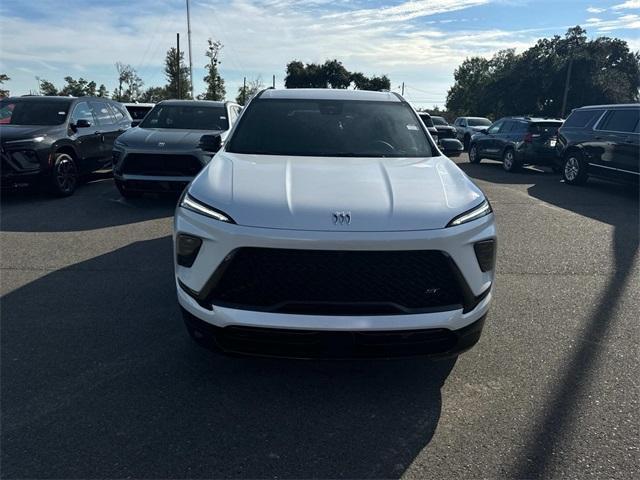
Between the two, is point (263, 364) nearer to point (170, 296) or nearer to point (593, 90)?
point (170, 296)

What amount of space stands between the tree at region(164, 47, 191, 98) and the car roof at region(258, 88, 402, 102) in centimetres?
4086

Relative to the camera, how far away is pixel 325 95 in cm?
473

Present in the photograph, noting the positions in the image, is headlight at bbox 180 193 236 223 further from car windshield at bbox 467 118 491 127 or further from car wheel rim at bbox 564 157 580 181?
car windshield at bbox 467 118 491 127

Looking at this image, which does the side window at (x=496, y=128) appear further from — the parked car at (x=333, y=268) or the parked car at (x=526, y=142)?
the parked car at (x=333, y=268)

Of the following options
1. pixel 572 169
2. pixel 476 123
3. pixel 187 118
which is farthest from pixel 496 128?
pixel 187 118

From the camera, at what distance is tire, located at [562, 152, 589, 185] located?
37.6 feet

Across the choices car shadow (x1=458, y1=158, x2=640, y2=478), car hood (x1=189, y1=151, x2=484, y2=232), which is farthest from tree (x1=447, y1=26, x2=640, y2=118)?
car hood (x1=189, y1=151, x2=484, y2=232)

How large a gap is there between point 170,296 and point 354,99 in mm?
2460

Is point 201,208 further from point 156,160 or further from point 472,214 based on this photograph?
point 156,160

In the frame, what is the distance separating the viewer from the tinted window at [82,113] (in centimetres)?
931

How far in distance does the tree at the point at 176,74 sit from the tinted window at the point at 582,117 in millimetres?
36760

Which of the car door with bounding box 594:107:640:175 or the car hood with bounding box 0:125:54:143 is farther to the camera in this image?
the car door with bounding box 594:107:640:175

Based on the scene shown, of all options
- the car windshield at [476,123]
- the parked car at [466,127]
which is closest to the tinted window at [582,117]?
the parked car at [466,127]

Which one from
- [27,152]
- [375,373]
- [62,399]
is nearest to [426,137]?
[375,373]
